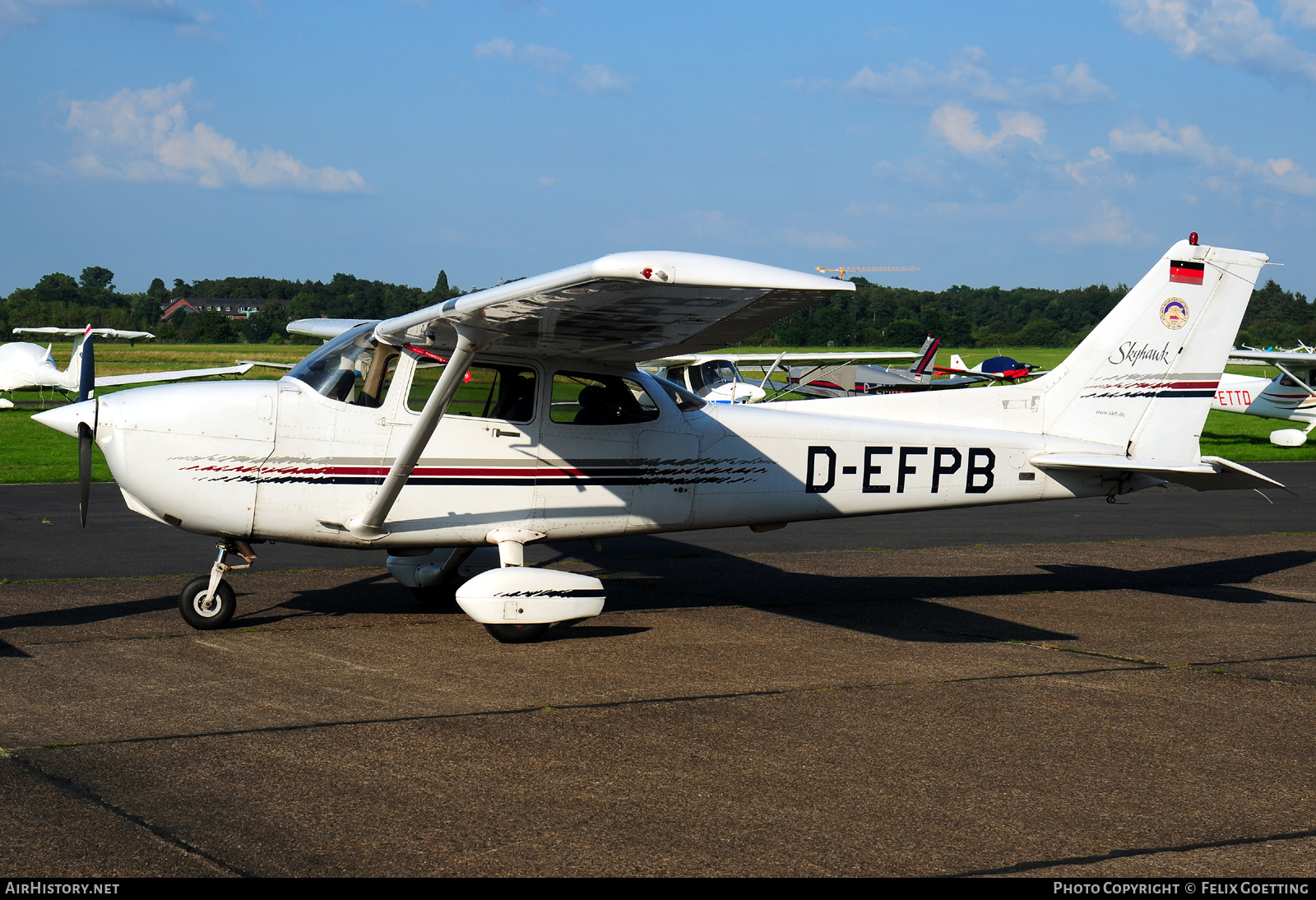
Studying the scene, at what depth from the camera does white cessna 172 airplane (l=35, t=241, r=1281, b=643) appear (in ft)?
23.5

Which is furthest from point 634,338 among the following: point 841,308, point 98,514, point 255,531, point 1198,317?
point 841,308

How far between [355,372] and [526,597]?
1.95 m

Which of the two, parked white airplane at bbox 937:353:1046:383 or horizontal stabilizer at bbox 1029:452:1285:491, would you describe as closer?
horizontal stabilizer at bbox 1029:452:1285:491

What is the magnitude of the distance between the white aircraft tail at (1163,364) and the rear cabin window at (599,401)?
3.42 meters

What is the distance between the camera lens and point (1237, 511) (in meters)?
15.6

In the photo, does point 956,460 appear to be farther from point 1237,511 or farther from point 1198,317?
point 1237,511

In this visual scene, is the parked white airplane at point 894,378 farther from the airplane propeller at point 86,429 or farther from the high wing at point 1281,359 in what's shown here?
the airplane propeller at point 86,429

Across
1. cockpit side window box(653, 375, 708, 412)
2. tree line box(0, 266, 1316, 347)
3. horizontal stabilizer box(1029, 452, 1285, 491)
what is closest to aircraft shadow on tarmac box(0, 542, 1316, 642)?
horizontal stabilizer box(1029, 452, 1285, 491)

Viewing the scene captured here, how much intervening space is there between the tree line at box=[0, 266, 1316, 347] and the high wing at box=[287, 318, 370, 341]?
54737 mm

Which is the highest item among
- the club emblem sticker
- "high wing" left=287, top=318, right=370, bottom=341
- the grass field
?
the club emblem sticker

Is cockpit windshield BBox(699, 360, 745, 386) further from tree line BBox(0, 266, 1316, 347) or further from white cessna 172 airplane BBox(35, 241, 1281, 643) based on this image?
tree line BBox(0, 266, 1316, 347)

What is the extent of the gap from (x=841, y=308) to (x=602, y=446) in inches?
4134

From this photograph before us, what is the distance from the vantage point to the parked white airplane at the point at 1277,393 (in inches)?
1057

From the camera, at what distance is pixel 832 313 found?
10869cm
